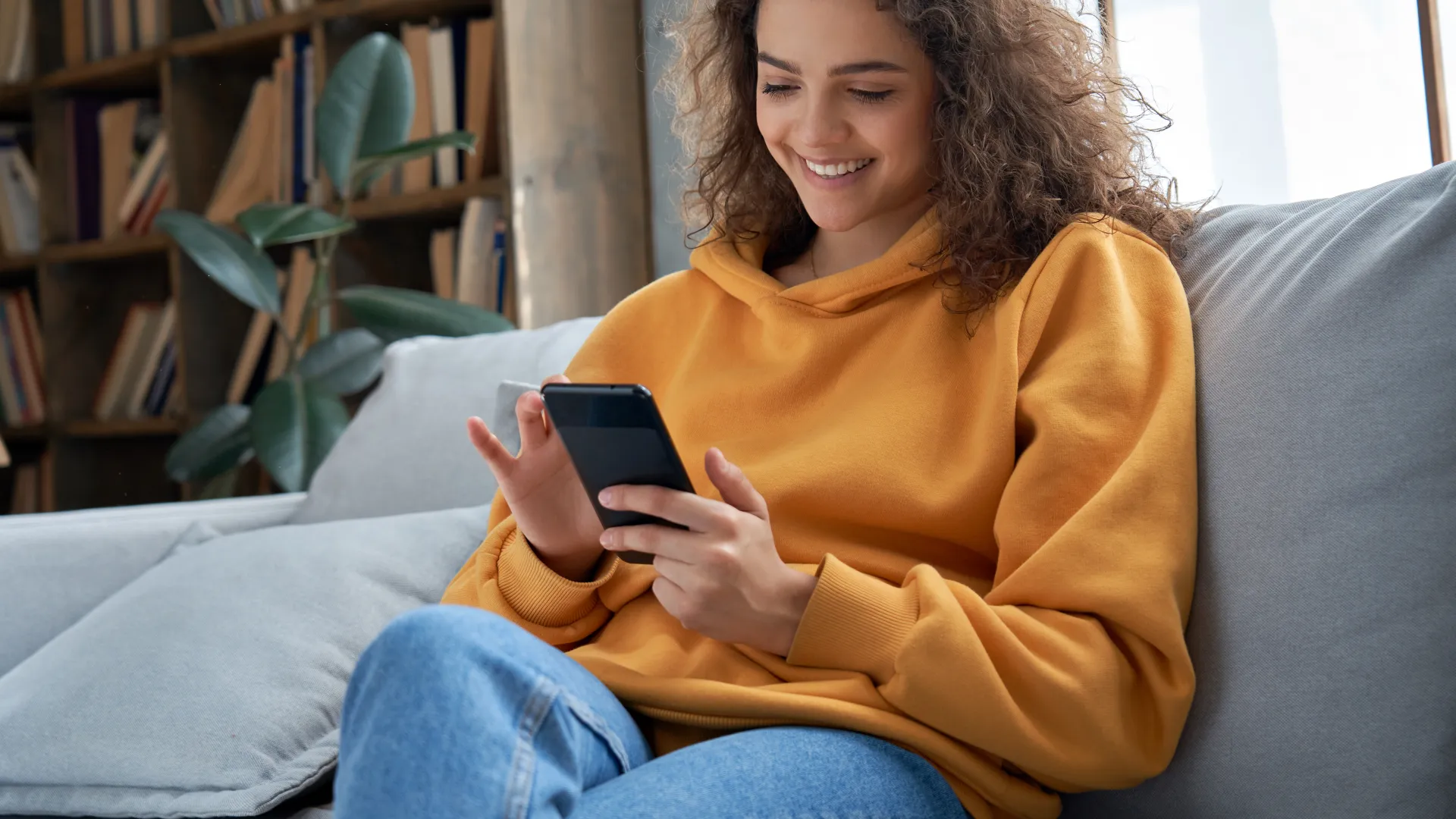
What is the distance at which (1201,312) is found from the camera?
3.11 feet

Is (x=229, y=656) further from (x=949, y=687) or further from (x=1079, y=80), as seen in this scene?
(x=1079, y=80)

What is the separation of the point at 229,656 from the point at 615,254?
4.98 ft

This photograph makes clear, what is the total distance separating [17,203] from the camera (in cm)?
316

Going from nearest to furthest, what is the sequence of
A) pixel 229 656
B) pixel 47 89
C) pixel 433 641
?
pixel 433 641 < pixel 229 656 < pixel 47 89

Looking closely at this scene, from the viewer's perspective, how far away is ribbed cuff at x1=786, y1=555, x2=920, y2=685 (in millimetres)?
823

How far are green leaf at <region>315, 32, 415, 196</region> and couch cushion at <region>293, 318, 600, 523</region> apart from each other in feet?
2.83

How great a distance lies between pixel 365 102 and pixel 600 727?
181 centimetres

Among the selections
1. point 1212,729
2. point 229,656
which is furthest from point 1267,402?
point 229,656

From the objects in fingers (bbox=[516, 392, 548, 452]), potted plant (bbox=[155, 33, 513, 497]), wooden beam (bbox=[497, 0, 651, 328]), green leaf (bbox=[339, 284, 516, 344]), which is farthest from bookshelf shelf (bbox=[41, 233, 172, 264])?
fingers (bbox=[516, 392, 548, 452])

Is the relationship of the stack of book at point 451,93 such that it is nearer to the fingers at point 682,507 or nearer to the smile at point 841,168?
the smile at point 841,168

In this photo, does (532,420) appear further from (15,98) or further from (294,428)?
(15,98)

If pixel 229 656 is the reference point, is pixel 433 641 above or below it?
above

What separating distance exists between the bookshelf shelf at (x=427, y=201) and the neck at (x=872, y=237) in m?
1.31

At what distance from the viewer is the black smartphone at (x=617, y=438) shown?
2.53 feet
